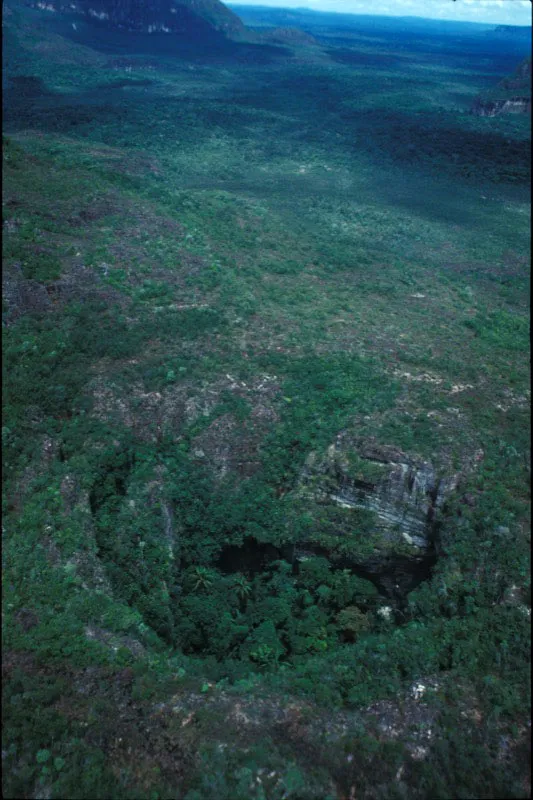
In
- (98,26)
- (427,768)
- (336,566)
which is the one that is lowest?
(336,566)

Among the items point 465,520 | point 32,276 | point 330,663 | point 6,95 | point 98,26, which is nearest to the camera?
point 330,663

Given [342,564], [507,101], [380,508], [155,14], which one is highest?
[155,14]

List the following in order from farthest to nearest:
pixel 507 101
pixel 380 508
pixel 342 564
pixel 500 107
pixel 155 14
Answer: pixel 155 14 < pixel 507 101 < pixel 500 107 < pixel 380 508 < pixel 342 564

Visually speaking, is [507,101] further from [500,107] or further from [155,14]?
[155,14]

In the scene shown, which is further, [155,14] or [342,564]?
[155,14]

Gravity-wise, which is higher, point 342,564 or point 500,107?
point 500,107

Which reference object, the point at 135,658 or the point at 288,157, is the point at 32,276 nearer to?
the point at 135,658

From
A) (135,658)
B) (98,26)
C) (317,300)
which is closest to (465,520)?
(135,658)

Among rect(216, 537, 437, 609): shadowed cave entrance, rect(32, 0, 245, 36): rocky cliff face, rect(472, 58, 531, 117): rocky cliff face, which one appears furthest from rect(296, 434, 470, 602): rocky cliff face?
rect(32, 0, 245, 36): rocky cliff face

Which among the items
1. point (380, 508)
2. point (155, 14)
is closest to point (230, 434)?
point (380, 508)
